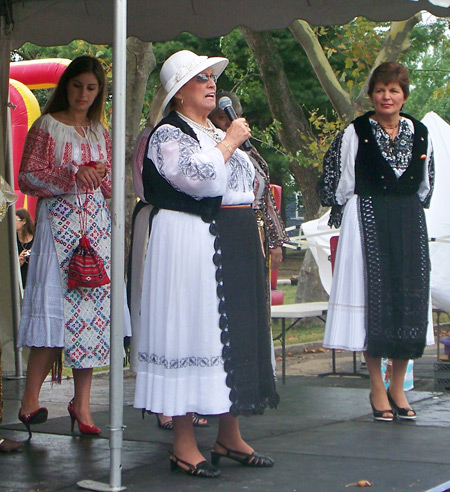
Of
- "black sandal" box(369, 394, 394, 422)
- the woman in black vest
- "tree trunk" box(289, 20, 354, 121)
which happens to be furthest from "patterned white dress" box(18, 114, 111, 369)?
"tree trunk" box(289, 20, 354, 121)

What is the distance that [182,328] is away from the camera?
4.25 meters

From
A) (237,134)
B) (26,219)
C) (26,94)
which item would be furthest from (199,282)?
(26,94)

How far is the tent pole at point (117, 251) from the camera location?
4.05 meters

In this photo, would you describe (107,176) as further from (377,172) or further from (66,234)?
(377,172)

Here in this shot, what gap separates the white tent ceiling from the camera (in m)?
6.60

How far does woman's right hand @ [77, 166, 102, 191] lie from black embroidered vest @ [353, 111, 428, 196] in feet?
5.13

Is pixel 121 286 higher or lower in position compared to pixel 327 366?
higher

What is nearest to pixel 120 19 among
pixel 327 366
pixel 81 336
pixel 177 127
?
pixel 177 127

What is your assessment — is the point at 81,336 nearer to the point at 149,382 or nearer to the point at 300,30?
the point at 149,382

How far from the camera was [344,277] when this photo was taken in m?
5.85

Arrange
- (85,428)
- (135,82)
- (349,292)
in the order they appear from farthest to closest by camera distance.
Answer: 1. (135,82)
2. (349,292)
3. (85,428)

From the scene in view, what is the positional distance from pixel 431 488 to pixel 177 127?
1.86 m

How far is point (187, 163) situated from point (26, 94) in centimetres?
1319

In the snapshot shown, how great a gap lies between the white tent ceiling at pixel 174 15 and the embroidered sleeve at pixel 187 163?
8.81 feet
